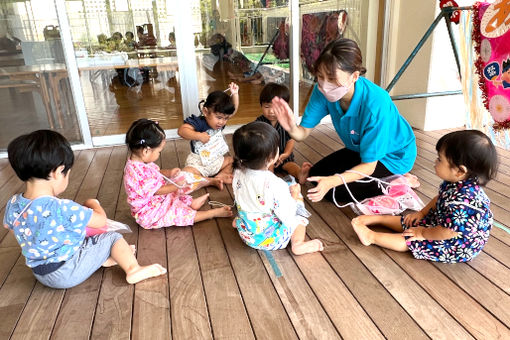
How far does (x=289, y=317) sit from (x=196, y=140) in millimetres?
1451

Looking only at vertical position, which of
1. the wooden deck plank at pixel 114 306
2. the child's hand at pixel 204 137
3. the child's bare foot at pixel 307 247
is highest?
the child's hand at pixel 204 137

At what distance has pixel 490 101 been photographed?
7.38ft

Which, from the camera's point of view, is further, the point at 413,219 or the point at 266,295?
the point at 413,219

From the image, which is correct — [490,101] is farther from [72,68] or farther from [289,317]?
[72,68]

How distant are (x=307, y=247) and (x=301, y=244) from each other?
0.03 metres

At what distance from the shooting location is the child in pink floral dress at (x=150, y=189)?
183 cm

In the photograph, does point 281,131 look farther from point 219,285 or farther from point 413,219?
point 219,285

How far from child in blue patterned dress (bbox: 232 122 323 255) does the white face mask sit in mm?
490

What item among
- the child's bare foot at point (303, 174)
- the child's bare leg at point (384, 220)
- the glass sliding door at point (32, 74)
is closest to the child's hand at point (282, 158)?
the child's bare foot at point (303, 174)

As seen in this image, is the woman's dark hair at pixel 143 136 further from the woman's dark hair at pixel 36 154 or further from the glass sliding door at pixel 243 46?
the glass sliding door at pixel 243 46

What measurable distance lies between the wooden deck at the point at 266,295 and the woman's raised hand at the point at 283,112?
55 cm

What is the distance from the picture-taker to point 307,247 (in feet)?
5.64

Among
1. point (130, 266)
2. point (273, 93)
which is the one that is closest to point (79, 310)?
point (130, 266)

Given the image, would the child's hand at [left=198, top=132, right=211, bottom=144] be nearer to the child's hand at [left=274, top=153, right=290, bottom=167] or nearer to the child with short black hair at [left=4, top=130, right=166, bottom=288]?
the child's hand at [left=274, top=153, right=290, bottom=167]
